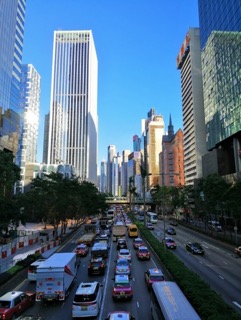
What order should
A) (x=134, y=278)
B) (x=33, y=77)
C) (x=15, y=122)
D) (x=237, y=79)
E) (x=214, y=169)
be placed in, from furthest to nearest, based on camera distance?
(x=33, y=77), (x=15, y=122), (x=214, y=169), (x=237, y=79), (x=134, y=278)

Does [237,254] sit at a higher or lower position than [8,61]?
lower

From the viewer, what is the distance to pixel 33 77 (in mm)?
185125

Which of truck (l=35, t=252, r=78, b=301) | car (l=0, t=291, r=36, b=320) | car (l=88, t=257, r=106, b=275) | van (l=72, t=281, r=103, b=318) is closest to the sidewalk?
car (l=88, t=257, r=106, b=275)

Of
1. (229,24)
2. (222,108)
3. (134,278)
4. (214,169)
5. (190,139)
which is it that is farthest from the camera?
(190,139)

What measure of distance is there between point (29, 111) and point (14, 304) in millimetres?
166906

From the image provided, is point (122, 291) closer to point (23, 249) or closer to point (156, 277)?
point (156, 277)

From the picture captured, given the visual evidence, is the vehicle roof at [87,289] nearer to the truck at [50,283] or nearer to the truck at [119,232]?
the truck at [50,283]

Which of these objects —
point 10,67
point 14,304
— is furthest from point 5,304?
point 10,67

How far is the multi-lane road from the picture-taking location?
18.6 metres

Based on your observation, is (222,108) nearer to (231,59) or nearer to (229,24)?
(231,59)

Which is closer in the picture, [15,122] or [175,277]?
[175,277]

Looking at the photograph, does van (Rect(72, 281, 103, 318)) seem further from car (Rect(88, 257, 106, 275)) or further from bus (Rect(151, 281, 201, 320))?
car (Rect(88, 257, 106, 275))

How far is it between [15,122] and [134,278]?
77837 millimetres

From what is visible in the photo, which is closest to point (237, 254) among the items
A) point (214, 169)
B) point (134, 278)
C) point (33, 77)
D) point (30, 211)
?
point (134, 278)
